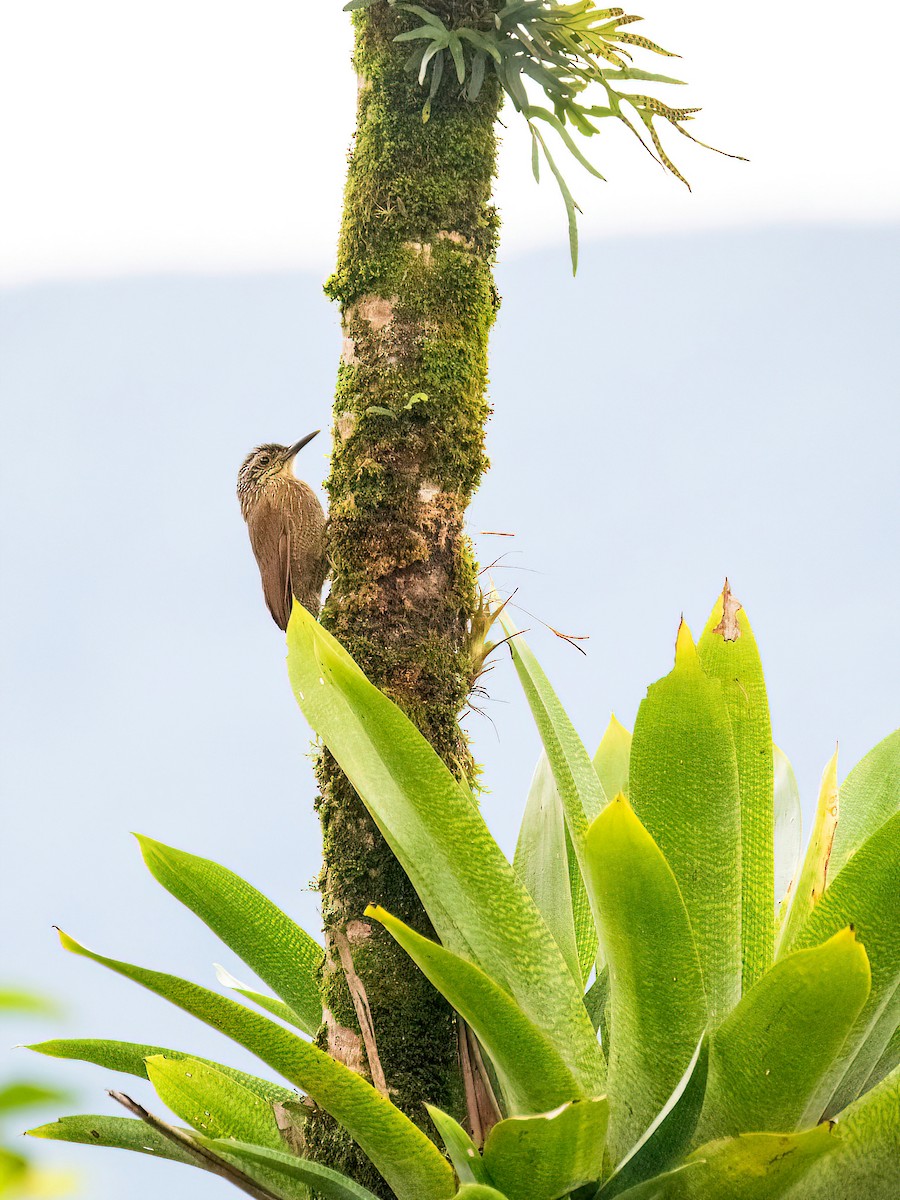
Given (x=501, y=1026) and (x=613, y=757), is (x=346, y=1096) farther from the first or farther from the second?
(x=613, y=757)

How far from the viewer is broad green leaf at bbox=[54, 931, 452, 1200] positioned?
1.29m

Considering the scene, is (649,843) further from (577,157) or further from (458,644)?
(577,157)

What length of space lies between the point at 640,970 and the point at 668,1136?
0.19 meters

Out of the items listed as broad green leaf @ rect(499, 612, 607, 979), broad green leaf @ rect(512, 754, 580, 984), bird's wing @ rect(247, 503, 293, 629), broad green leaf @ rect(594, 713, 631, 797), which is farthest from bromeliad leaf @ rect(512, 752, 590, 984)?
bird's wing @ rect(247, 503, 293, 629)

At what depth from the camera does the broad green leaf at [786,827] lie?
6.10ft

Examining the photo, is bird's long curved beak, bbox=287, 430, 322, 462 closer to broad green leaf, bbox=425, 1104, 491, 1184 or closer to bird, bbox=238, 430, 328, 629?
bird, bbox=238, 430, 328, 629

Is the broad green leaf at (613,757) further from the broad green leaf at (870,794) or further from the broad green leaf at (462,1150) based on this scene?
the broad green leaf at (462,1150)

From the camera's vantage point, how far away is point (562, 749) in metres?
1.54

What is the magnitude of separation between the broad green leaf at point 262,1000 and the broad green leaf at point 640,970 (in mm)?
839

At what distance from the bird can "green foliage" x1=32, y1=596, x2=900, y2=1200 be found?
0.95 m

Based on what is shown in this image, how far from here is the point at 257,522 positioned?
8.73 ft

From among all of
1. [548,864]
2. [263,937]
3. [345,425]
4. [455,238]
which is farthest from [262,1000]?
[455,238]

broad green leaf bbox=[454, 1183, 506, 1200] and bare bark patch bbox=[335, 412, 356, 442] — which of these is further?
bare bark patch bbox=[335, 412, 356, 442]

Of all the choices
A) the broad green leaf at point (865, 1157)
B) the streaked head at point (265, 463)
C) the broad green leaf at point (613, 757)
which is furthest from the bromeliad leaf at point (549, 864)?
the streaked head at point (265, 463)
